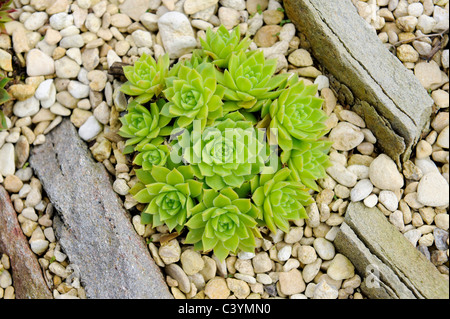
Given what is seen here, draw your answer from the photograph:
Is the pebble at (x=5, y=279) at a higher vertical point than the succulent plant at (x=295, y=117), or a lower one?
lower

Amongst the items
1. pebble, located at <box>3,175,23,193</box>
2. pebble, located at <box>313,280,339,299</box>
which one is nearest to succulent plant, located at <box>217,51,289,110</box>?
pebble, located at <box>313,280,339,299</box>

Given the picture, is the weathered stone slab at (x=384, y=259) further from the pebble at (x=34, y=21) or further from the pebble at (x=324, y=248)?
the pebble at (x=34, y=21)

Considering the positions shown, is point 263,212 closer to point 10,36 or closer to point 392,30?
point 392,30

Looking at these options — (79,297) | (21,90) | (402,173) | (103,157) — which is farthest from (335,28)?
(79,297)

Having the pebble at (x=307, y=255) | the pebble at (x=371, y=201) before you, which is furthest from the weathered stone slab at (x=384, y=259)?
the pebble at (x=307, y=255)

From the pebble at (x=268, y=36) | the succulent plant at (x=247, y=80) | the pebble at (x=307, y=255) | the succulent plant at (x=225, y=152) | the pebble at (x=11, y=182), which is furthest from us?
the pebble at (x=268, y=36)

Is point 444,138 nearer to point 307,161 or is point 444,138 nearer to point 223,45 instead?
point 307,161

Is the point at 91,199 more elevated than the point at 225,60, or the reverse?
the point at 225,60
